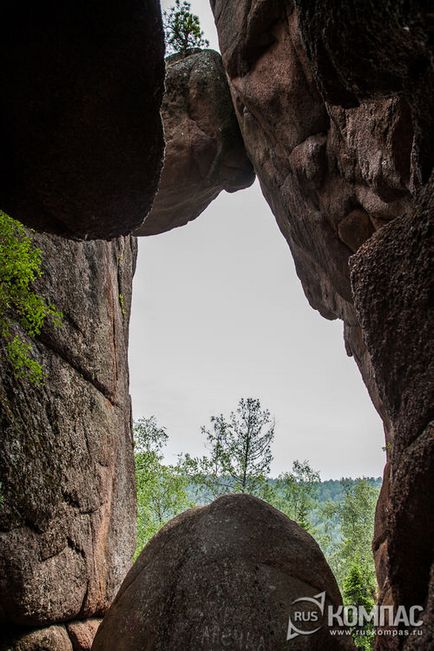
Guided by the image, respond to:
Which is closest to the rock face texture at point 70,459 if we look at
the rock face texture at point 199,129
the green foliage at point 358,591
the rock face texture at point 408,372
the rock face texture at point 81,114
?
the rock face texture at point 81,114

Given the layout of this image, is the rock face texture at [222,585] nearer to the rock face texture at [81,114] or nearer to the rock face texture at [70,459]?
the rock face texture at [70,459]

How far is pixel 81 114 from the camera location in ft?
14.9

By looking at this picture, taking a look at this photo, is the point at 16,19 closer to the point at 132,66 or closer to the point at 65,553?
the point at 132,66

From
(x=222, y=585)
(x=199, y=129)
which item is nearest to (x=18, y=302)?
(x=222, y=585)

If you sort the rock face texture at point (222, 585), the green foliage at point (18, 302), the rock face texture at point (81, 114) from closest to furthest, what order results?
the rock face texture at point (81, 114) → the rock face texture at point (222, 585) → the green foliage at point (18, 302)

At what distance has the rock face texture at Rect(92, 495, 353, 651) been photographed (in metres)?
6.12

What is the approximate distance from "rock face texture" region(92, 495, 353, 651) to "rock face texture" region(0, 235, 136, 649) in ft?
3.92

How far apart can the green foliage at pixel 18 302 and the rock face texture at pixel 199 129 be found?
949 centimetres

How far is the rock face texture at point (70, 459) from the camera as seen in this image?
6.64m

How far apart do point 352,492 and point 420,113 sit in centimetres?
4602

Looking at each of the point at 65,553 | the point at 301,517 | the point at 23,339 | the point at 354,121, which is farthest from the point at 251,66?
the point at 301,517

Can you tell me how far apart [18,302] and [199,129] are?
437 inches

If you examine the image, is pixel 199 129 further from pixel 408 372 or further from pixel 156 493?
pixel 156 493

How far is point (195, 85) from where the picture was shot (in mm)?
16188
